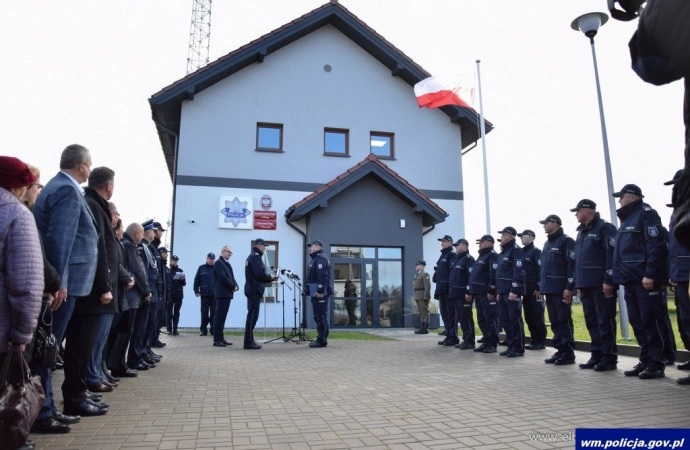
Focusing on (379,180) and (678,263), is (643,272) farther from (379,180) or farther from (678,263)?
(379,180)

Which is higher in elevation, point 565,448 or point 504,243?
point 504,243

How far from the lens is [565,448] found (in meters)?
3.39

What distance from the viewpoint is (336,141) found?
730 inches

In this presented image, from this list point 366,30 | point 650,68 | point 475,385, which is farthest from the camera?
point 366,30

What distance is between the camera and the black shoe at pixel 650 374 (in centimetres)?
615

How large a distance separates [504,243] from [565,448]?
654 cm

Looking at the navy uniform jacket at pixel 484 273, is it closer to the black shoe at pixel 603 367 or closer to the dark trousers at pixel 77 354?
the black shoe at pixel 603 367

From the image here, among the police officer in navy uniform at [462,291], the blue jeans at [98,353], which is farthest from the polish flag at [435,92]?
the blue jeans at [98,353]

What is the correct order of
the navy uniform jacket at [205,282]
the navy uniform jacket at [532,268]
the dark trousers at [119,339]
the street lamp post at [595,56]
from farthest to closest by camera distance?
the navy uniform jacket at [205,282] < the street lamp post at [595,56] < the navy uniform jacket at [532,268] < the dark trousers at [119,339]

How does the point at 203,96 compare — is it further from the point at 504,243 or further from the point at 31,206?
the point at 31,206

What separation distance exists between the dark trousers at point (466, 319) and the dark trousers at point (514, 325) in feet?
3.70

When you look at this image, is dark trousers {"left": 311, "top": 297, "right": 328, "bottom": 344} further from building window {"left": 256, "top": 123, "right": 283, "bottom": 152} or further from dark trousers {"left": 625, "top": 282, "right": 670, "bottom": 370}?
building window {"left": 256, "top": 123, "right": 283, "bottom": 152}

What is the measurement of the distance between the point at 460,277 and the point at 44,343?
860 centimetres

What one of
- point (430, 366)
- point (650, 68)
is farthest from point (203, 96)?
point (650, 68)
